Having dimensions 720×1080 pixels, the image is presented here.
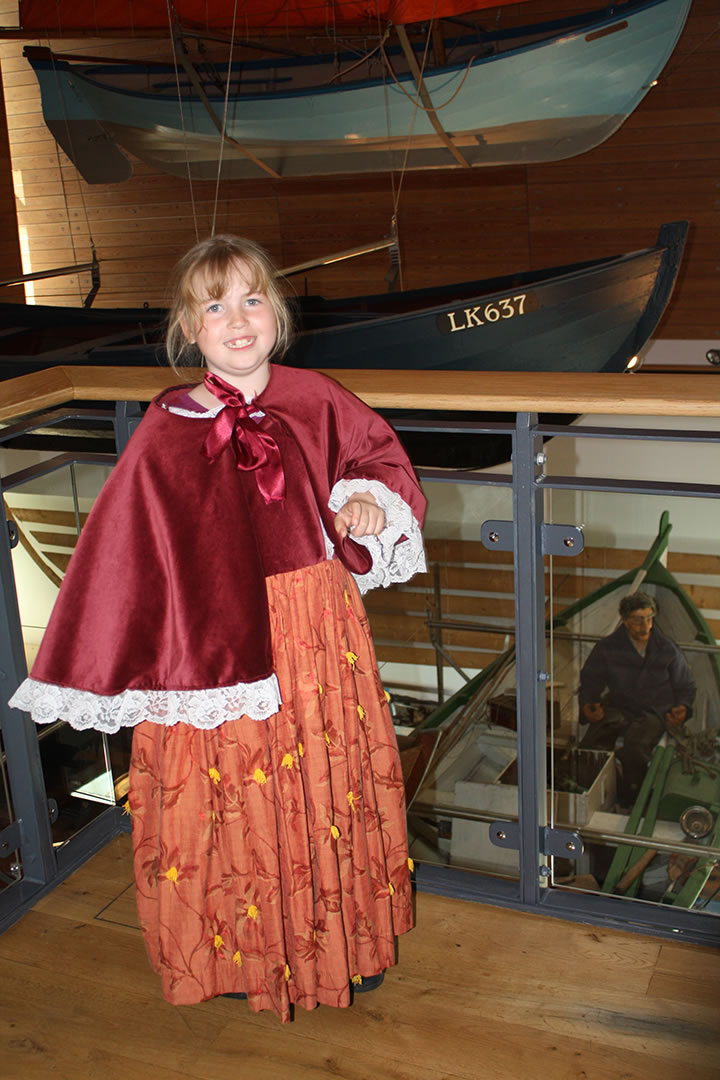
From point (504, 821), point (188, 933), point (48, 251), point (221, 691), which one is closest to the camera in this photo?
point (221, 691)

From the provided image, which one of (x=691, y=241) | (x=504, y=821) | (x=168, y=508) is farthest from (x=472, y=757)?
(x=691, y=241)

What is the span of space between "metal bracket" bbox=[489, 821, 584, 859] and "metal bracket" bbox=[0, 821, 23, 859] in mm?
799

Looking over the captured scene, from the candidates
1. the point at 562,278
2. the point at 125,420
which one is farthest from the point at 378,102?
the point at 125,420

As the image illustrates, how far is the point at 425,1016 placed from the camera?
58.1 inches

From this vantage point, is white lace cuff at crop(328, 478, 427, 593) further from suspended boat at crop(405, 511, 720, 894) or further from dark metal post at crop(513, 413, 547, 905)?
suspended boat at crop(405, 511, 720, 894)

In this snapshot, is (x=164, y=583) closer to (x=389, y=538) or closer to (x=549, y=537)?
(x=389, y=538)

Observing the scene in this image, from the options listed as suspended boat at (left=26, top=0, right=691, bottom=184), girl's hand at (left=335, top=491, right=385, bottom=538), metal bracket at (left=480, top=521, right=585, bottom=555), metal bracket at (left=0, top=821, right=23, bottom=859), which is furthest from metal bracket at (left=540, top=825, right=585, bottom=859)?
suspended boat at (left=26, top=0, right=691, bottom=184)

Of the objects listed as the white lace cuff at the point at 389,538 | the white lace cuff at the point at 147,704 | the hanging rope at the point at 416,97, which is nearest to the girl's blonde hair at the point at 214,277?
the white lace cuff at the point at 389,538

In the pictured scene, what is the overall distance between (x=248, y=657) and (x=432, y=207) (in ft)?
19.3

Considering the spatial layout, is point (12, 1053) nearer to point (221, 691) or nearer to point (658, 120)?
point (221, 691)

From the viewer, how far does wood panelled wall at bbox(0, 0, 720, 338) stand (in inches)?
241

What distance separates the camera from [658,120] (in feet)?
20.1

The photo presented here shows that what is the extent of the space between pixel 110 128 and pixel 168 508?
597 cm

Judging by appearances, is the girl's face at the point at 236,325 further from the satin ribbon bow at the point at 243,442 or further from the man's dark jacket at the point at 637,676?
the man's dark jacket at the point at 637,676
